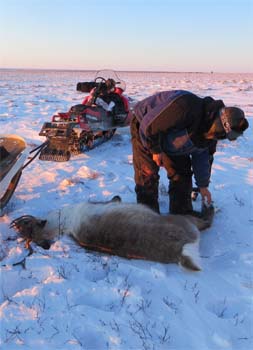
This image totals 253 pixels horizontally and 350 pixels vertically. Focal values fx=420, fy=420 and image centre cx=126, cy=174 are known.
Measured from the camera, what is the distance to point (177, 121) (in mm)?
3914

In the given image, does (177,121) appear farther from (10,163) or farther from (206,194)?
(10,163)

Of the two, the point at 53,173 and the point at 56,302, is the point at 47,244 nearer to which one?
the point at 56,302

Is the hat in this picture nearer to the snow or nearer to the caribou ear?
the snow

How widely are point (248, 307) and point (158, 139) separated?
5.75 ft

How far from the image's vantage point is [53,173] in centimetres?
662

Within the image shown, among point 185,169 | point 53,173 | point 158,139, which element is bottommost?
point 53,173

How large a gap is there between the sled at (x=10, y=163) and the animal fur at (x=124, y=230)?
51cm

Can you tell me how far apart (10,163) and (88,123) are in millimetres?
3078

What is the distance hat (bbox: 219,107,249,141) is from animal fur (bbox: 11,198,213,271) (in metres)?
1.01

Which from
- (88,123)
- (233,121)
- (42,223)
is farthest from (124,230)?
(88,123)

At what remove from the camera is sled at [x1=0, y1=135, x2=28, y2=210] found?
4812 millimetres

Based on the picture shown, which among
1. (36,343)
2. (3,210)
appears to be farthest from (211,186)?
(36,343)

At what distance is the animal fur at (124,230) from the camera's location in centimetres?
377

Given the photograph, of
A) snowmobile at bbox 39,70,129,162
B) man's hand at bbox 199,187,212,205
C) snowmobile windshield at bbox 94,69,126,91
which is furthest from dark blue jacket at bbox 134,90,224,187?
snowmobile windshield at bbox 94,69,126,91
